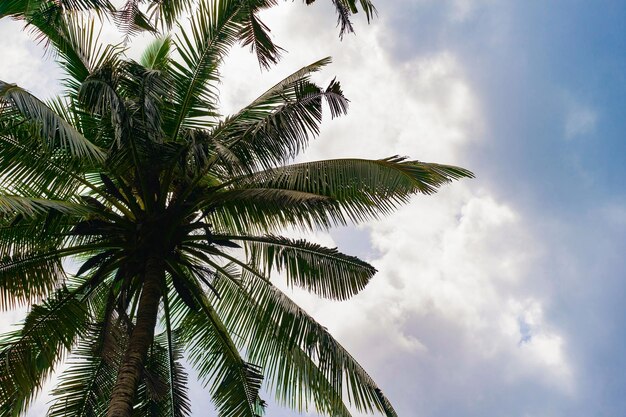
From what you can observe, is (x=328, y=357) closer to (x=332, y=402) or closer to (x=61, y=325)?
(x=332, y=402)

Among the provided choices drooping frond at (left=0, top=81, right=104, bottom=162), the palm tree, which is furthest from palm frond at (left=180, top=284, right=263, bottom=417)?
drooping frond at (left=0, top=81, right=104, bottom=162)

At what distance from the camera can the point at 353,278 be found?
1010cm

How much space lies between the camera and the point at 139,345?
8.19 meters

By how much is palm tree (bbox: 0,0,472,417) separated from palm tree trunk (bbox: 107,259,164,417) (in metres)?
0.02

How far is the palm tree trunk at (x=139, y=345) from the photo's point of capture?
7430 mm

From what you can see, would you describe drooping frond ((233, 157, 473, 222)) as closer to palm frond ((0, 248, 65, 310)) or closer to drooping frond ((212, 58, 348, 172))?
drooping frond ((212, 58, 348, 172))

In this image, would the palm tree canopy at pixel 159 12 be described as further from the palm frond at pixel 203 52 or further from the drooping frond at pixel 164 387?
the drooping frond at pixel 164 387

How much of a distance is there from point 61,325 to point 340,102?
498cm

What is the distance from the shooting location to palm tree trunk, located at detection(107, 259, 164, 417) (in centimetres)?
743

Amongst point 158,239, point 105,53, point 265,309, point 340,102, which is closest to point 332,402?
point 265,309

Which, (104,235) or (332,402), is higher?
(104,235)

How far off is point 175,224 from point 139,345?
1766 millimetres

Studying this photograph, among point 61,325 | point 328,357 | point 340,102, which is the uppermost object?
point 340,102

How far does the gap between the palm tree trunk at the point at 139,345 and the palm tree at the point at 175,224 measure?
0.07ft
